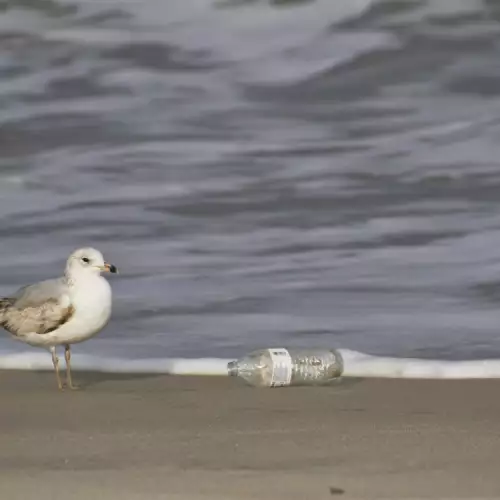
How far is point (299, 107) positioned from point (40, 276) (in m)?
0.77

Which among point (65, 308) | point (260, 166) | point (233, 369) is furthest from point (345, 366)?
point (65, 308)

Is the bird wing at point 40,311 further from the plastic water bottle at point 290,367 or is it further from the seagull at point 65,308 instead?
the plastic water bottle at point 290,367

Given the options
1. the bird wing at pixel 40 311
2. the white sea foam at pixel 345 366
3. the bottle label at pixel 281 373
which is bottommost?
the white sea foam at pixel 345 366

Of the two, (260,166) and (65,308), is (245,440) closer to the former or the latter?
(65,308)

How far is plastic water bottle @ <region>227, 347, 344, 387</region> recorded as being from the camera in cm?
204

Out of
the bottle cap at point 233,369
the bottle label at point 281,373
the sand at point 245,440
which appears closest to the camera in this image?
the sand at point 245,440

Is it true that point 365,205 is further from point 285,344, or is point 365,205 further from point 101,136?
point 101,136

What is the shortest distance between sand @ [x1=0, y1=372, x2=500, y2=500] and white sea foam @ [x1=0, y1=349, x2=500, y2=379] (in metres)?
0.11

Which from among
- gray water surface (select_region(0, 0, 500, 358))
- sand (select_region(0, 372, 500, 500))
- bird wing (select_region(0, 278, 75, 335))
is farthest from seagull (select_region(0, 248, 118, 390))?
gray water surface (select_region(0, 0, 500, 358))

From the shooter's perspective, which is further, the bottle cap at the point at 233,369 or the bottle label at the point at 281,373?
the bottle cap at the point at 233,369

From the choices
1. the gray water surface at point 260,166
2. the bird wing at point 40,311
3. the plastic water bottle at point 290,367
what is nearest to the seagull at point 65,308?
A: the bird wing at point 40,311

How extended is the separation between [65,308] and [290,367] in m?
0.46

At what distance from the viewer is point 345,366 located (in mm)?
2311

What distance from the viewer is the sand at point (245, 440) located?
50.4 inches
